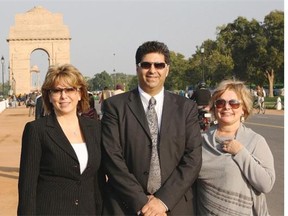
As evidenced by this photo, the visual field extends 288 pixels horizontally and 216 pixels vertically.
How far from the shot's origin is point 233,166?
3.40 meters

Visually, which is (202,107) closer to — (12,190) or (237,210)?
(12,190)

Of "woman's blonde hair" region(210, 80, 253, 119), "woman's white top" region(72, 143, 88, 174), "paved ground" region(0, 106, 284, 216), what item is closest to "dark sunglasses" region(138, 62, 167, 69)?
"woman's blonde hair" region(210, 80, 253, 119)

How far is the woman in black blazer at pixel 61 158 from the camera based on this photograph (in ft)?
11.3

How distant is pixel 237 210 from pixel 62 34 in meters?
80.8

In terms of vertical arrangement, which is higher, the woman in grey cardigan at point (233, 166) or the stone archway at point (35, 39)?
the stone archway at point (35, 39)

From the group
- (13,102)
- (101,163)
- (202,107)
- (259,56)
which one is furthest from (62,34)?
(101,163)

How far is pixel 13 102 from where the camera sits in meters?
58.6

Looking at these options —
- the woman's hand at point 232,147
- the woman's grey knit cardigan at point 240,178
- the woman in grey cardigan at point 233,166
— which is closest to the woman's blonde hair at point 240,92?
the woman in grey cardigan at point 233,166

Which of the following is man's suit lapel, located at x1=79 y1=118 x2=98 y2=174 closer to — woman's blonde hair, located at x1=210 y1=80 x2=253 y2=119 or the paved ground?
woman's blonde hair, located at x1=210 y1=80 x2=253 y2=119

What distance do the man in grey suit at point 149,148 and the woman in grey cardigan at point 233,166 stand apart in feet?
0.34

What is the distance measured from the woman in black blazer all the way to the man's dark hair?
17.8 inches

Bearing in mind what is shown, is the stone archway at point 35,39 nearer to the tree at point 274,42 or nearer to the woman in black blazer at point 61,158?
the tree at point 274,42

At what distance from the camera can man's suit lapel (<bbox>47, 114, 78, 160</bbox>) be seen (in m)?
3.51

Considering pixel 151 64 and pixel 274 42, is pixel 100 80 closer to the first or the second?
pixel 274 42
